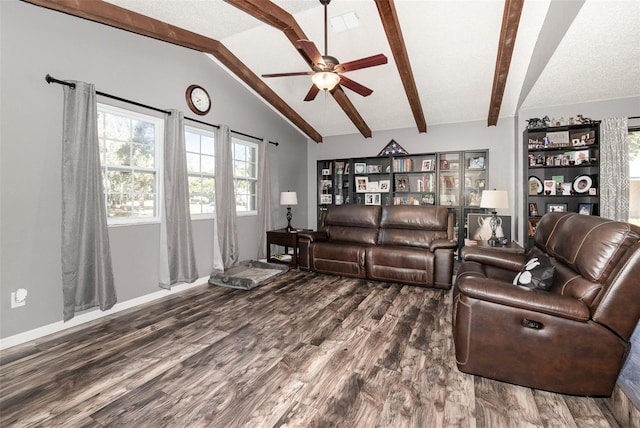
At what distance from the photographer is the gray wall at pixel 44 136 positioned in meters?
2.28

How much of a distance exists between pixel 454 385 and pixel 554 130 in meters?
3.93

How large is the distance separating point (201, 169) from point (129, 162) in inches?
39.4

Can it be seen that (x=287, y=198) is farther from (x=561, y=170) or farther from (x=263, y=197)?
(x=561, y=170)

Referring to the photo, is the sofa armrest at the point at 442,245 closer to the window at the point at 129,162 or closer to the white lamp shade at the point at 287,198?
the white lamp shade at the point at 287,198

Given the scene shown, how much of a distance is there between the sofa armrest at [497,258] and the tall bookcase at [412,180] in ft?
8.54

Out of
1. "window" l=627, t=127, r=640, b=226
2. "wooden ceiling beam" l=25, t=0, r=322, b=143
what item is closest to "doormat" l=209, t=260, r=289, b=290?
"wooden ceiling beam" l=25, t=0, r=322, b=143

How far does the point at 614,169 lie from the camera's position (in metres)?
3.64

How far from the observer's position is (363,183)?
619cm

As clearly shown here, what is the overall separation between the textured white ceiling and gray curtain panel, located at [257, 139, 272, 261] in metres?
1.12

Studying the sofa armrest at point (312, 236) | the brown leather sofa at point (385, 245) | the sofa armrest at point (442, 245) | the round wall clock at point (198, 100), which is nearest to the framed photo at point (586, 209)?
the brown leather sofa at point (385, 245)

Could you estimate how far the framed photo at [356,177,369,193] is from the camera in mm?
6168

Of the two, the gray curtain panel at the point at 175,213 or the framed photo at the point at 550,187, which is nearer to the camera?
the gray curtain panel at the point at 175,213

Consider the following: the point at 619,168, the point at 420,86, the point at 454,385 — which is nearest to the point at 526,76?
the point at 420,86

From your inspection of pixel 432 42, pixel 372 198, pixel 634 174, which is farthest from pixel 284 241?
pixel 634 174
